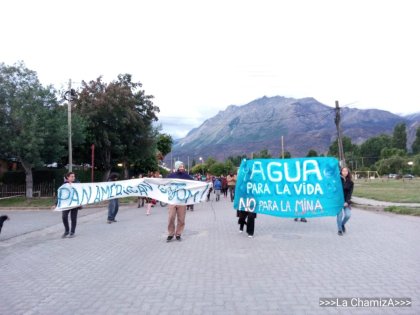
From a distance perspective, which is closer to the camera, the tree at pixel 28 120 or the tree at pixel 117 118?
the tree at pixel 28 120

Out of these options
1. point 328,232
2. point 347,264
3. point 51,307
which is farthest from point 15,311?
point 328,232

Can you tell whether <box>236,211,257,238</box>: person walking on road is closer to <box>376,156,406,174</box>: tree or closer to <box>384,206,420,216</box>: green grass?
<box>384,206,420,216</box>: green grass

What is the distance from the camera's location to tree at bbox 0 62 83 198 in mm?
22891

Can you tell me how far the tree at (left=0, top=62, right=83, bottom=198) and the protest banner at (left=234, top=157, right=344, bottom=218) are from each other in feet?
51.9

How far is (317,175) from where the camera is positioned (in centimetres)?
1106

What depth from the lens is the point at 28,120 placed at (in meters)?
23.3

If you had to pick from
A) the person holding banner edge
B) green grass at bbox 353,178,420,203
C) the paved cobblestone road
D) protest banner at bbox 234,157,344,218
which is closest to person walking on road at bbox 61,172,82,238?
the person holding banner edge

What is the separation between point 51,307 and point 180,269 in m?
2.32

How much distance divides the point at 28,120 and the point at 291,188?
17.9 meters

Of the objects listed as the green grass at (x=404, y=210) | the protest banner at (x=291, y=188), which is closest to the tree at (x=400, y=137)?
the green grass at (x=404, y=210)

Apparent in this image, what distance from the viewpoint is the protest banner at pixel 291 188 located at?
10688 millimetres

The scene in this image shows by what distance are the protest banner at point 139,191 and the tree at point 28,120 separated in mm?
11655

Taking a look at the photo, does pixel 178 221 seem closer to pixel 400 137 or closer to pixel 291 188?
pixel 291 188

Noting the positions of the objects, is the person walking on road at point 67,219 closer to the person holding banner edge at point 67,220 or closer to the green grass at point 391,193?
the person holding banner edge at point 67,220
